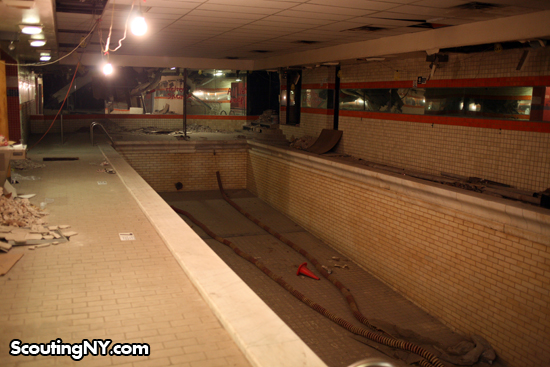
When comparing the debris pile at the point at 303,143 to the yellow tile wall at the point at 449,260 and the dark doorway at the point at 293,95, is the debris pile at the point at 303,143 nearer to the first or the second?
the dark doorway at the point at 293,95

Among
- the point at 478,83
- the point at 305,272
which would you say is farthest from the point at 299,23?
the point at 305,272

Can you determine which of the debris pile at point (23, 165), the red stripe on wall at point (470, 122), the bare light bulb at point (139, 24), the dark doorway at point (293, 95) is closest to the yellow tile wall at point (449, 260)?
the red stripe on wall at point (470, 122)

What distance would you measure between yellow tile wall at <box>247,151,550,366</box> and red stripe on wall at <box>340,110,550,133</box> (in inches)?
74.5

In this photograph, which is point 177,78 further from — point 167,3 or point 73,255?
point 73,255

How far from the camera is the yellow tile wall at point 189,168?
12875 millimetres

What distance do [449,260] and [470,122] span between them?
9.06 ft

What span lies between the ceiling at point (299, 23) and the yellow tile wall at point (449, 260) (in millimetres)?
2847

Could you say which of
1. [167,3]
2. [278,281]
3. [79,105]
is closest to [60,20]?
[167,3]

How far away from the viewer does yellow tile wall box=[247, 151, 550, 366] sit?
17.5 feet

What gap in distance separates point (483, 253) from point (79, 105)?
14.7 meters


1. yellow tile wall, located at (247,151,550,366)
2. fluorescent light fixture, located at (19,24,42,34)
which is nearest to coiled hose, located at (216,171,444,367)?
yellow tile wall, located at (247,151,550,366)

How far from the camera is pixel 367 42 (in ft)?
30.6

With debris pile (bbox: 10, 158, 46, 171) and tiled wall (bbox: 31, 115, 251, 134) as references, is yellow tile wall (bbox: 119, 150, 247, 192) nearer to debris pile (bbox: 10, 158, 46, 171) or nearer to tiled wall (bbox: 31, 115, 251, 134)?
debris pile (bbox: 10, 158, 46, 171)

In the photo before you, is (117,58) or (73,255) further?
(117,58)
